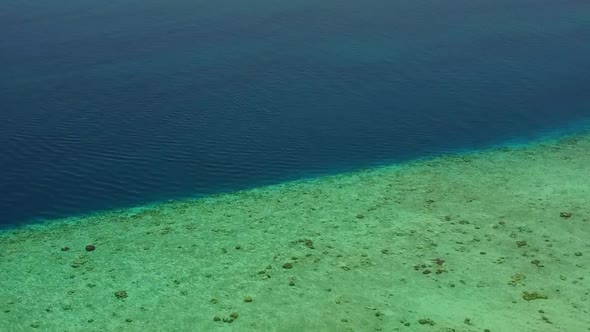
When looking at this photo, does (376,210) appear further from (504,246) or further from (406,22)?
(406,22)

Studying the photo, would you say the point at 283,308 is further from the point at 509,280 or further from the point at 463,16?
the point at 463,16

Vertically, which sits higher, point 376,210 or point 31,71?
point 31,71

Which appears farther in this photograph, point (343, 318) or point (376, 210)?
point (376, 210)

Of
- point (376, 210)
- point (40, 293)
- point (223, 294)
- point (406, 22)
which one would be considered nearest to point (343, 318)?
point (223, 294)

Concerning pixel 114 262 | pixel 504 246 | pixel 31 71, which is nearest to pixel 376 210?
pixel 504 246

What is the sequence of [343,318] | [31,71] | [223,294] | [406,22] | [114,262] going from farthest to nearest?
[406,22]
[31,71]
[114,262]
[223,294]
[343,318]

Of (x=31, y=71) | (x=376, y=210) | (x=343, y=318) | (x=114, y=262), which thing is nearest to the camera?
(x=343, y=318)
